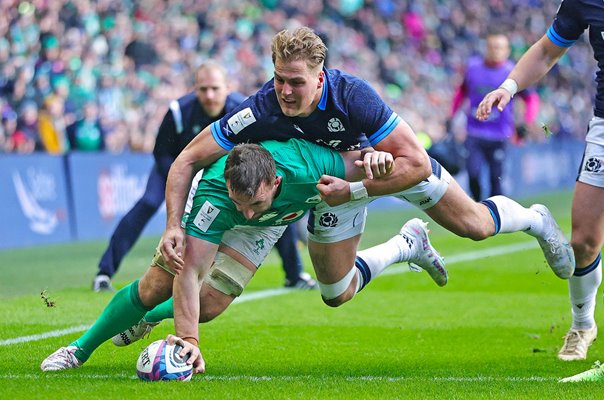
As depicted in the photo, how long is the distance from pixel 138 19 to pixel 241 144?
16.2 m

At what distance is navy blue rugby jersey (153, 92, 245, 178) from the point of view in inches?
392

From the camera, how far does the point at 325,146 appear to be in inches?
254

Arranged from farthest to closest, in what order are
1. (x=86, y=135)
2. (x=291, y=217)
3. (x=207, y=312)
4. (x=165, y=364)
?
(x=86, y=135)
(x=207, y=312)
(x=291, y=217)
(x=165, y=364)

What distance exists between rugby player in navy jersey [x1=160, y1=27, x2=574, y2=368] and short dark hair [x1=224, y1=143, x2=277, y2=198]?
316 millimetres

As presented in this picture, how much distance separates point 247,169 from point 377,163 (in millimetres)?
650

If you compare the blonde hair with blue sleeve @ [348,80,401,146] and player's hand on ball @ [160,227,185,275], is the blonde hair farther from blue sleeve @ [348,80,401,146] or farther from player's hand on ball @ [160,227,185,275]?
player's hand on ball @ [160,227,185,275]

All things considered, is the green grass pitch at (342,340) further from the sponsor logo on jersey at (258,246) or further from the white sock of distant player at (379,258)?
the sponsor logo on jersey at (258,246)

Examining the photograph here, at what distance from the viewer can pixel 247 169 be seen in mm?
5750

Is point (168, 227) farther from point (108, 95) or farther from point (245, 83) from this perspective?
point (245, 83)

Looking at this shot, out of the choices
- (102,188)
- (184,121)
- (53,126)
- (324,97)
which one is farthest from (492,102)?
(53,126)

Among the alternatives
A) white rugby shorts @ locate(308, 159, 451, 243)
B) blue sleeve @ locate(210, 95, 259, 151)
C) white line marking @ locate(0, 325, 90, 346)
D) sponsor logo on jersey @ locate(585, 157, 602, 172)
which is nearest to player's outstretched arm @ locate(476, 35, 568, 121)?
sponsor logo on jersey @ locate(585, 157, 602, 172)

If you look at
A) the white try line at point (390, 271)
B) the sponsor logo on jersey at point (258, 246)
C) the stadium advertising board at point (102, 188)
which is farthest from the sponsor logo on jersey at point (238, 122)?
the stadium advertising board at point (102, 188)

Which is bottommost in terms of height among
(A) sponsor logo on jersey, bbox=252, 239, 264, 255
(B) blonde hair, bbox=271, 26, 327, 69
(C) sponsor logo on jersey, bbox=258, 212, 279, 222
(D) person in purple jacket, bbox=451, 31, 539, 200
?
(D) person in purple jacket, bbox=451, 31, 539, 200

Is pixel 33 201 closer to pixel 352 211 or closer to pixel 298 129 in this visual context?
pixel 352 211
